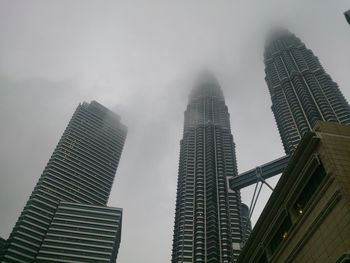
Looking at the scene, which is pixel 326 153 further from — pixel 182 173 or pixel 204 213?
pixel 182 173

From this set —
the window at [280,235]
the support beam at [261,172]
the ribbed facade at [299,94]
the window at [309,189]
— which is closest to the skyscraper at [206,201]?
the ribbed facade at [299,94]

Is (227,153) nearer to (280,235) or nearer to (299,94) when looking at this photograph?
(299,94)

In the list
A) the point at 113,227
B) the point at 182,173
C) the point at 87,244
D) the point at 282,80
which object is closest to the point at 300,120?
the point at 282,80

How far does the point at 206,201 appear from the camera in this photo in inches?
6024

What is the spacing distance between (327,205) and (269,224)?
1077cm

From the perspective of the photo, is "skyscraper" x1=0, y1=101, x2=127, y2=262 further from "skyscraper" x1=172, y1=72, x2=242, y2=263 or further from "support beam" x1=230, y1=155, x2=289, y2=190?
"support beam" x1=230, y1=155, x2=289, y2=190

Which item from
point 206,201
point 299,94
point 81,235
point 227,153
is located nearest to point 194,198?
point 206,201

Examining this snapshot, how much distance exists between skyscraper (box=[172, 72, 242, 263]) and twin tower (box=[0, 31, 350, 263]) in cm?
39

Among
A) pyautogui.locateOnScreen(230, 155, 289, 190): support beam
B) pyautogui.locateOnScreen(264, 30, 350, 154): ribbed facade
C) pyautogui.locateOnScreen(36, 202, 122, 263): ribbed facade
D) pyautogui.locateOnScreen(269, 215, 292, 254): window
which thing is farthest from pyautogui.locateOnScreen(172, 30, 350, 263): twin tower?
pyautogui.locateOnScreen(269, 215, 292, 254): window

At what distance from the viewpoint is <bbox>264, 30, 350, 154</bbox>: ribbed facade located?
12412cm

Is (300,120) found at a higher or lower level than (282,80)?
lower

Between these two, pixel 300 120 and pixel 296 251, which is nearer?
pixel 296 251

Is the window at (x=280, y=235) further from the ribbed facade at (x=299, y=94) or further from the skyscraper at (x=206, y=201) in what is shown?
the skyscraper at (x=206, y=201)

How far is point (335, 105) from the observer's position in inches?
5044
